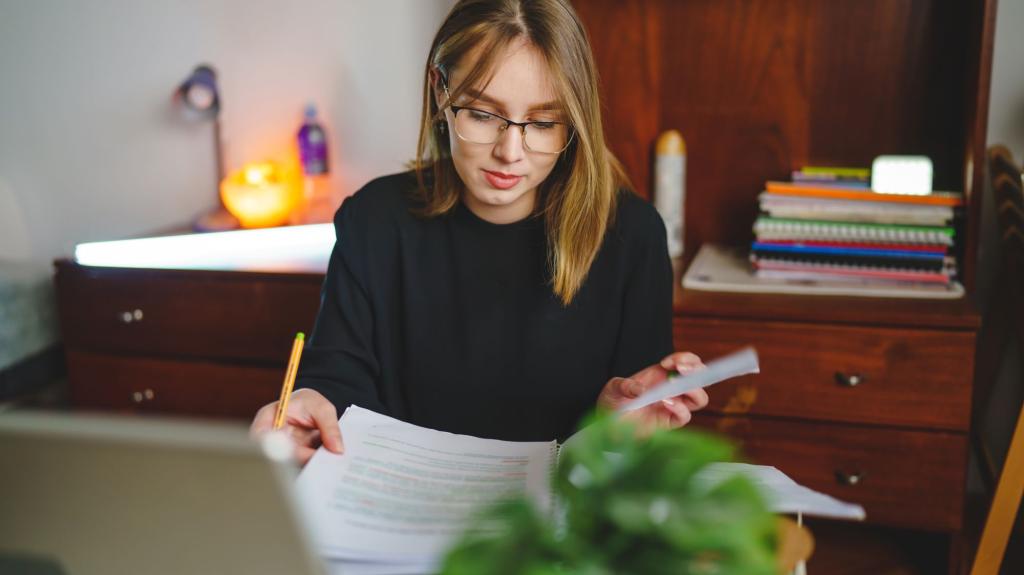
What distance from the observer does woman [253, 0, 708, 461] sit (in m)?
1.20

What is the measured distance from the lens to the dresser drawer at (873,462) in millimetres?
1589

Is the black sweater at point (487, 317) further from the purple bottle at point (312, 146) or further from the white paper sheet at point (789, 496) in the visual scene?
the purple bottle at point (312, 146)

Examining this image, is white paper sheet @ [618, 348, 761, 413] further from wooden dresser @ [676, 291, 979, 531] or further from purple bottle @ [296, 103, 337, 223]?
purple bottle @ [296, 103, 337, 223]

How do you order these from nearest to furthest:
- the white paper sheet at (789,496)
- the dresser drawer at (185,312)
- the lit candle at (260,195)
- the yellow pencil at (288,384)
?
the white paper sheet at (789,496)
the yellow pencil at (288,384)
the dresser drawer at (185,312)
the lit candle at (260,195)

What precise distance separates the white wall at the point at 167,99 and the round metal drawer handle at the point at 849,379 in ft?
3.82

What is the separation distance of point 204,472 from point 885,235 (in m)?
1.50

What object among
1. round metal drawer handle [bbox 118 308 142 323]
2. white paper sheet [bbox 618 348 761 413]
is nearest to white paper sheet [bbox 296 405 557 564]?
white paper sheet [bbox 618 348 761 413]

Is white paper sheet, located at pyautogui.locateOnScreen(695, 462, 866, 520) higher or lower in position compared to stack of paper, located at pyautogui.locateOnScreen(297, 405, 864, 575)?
higher

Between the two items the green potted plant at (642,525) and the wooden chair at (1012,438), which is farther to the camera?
the wooden chair at (1012,438)

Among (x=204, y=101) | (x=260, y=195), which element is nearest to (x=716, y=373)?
(x=260, y=195)

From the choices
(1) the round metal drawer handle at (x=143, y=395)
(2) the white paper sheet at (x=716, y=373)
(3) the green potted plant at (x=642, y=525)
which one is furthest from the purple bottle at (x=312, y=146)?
(3) the green potted plant at (x=642, y=525)

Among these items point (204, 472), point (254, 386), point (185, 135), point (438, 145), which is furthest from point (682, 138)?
point (204, 472)

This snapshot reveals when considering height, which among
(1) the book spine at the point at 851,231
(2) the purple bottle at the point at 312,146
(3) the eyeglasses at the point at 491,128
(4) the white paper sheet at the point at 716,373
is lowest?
(1) the book spine at the point at 851,231

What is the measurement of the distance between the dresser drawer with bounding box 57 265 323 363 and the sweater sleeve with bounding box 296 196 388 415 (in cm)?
56
